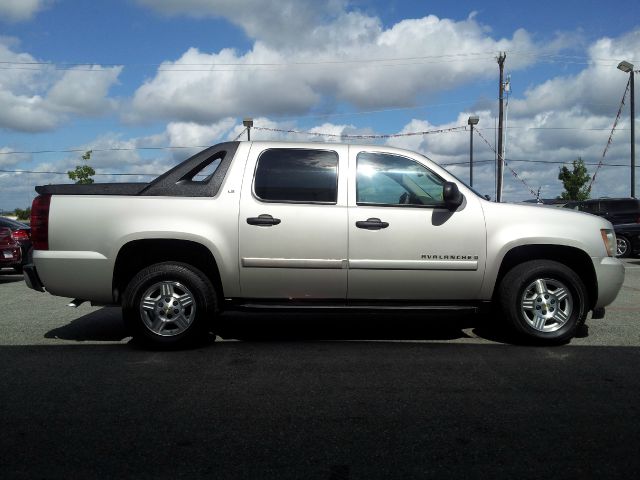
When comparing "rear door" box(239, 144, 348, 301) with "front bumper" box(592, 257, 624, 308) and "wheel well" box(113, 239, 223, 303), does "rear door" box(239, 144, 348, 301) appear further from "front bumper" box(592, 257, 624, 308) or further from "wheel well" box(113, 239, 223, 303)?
"front bumper" box(592, 257, 624, 308)

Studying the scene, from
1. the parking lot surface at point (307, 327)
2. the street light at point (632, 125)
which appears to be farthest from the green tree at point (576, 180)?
the parking lot surface at point (307, 327)

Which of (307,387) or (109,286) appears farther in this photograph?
(109,286)

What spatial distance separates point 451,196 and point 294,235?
145cm

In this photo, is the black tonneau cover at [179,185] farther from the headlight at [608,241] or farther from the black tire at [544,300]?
the headlight at [608,241]

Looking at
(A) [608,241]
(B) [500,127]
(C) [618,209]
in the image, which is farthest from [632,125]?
(A) [608,241]

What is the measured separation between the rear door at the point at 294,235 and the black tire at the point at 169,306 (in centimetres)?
40

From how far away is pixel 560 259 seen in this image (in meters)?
6.21

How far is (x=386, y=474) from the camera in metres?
3.08

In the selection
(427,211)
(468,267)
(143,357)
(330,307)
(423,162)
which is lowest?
(143,357)

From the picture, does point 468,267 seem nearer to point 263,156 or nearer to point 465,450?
point 263,156

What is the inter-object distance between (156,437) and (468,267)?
328 centimetres

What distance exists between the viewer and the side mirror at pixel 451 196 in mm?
5664

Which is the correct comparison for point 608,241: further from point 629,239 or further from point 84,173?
point 84,173

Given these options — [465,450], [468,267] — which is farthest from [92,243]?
[465,450]
